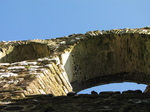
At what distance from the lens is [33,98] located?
3.93 m

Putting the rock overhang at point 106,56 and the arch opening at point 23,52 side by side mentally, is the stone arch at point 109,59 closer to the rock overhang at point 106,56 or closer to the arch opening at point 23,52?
the rock overhang at point 106,56

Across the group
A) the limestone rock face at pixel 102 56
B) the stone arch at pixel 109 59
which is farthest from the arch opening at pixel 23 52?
the stone arch at pixel 109 59

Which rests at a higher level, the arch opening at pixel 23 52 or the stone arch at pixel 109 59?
the arch opening at pixel 23 52

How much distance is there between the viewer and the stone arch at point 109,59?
24.2 ft

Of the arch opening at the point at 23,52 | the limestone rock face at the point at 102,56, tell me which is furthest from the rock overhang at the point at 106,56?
the arch opening at the point at 23,52

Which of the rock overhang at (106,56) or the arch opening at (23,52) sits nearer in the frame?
the rock overhang at (106,56)

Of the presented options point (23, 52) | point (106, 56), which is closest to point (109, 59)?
point (106, 56)

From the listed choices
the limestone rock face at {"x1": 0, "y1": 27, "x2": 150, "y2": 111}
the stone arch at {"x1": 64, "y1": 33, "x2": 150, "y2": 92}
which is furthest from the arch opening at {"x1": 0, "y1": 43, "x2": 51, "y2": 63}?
the stone arch at {"x1": 64, "y1": 33, "x2": 150, "y2": 92}

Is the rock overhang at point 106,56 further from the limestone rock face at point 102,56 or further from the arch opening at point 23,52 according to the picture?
the arch opening at point 23,52

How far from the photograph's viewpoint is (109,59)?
7.73 meters

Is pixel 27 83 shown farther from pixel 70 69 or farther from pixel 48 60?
pixel 70 69

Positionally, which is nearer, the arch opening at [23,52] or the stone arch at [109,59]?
the stone arch at [109,59]

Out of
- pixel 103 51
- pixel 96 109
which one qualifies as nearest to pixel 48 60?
pixel 103 51

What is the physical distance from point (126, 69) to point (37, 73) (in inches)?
129
